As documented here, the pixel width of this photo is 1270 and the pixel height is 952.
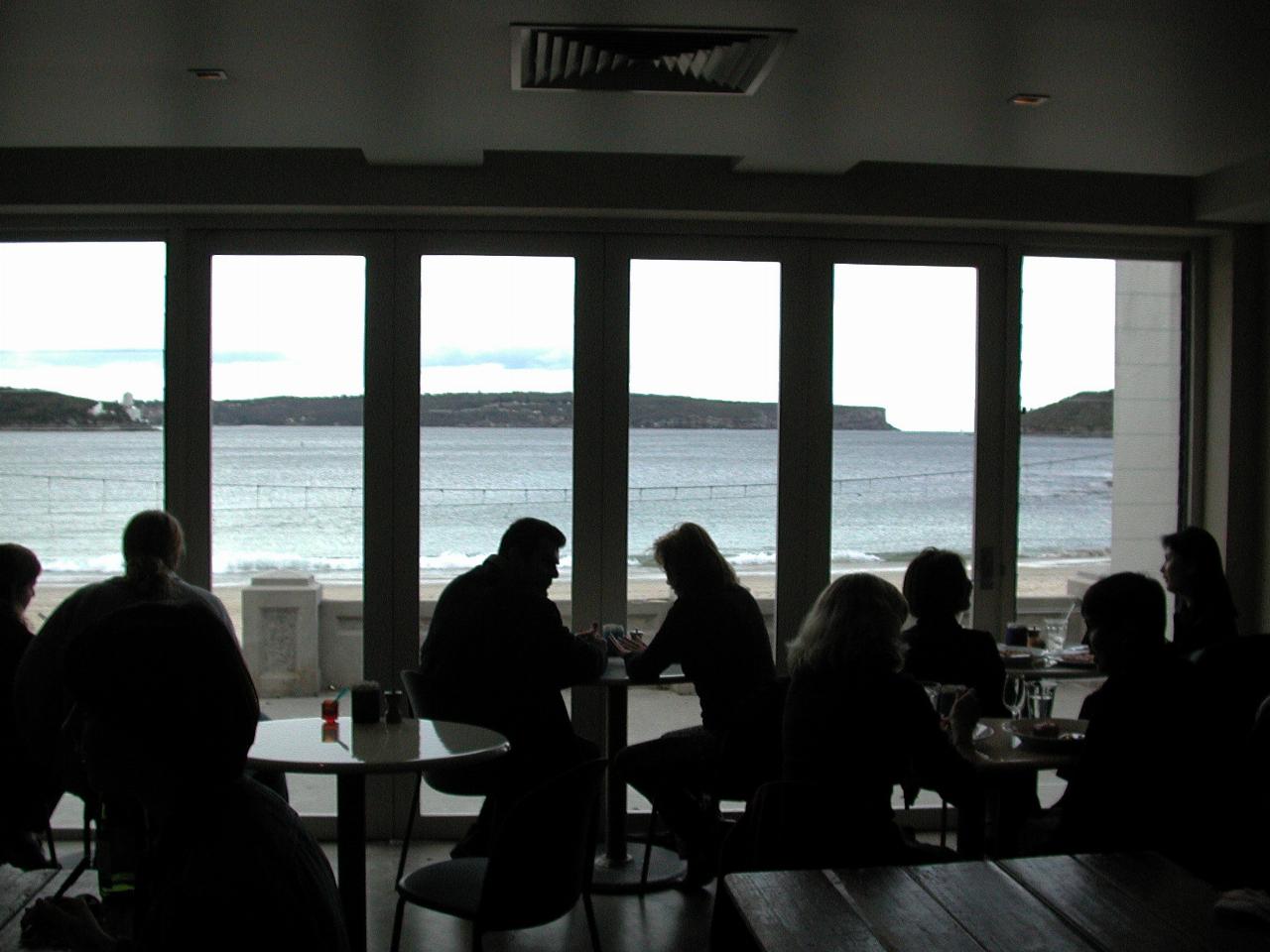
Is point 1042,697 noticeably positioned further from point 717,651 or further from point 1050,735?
point 717,651

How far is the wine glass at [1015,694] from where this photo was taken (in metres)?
3.72

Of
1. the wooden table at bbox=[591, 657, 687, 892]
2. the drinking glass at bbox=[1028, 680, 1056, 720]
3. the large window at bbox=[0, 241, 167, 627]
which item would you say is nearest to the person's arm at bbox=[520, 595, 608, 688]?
the wooden table at bbox=[591, 657, 687, 892]

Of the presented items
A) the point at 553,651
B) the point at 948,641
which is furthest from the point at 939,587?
the point at 553,651

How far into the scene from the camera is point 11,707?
12.6ft

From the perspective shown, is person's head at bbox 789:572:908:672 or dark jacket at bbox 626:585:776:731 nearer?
person's head at bbox 789:572:908:672

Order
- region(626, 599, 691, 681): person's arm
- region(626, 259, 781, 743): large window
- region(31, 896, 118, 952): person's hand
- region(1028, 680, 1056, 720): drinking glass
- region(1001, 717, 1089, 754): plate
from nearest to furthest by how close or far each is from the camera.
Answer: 1. region(31, 896, 118, 952): person's hand
2. region(1001, 717, 1089, 754): plate
3. region(1028, 680, 1056, 720): drinking glass
4. region(626, 599, 691, 681): person's arm
5. region(626, 259, 781, 743): large window

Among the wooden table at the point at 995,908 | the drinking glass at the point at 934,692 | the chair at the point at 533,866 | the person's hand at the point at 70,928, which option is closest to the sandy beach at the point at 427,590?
the drinking glass at the point at 934,692

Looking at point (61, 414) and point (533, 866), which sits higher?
point (61, 414)

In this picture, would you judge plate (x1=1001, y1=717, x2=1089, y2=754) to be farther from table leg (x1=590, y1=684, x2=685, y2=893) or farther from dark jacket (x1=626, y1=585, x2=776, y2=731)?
table leg (x1=590, y1=684, x2=685, y2=893)

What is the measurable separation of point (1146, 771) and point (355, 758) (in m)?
1.88

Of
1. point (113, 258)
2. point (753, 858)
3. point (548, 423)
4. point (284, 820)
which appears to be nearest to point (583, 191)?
point (548, 423)

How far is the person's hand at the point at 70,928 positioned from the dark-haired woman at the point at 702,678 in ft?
8.06

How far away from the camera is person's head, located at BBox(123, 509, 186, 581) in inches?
158

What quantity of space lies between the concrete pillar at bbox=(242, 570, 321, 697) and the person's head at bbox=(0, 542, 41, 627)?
1.11m
